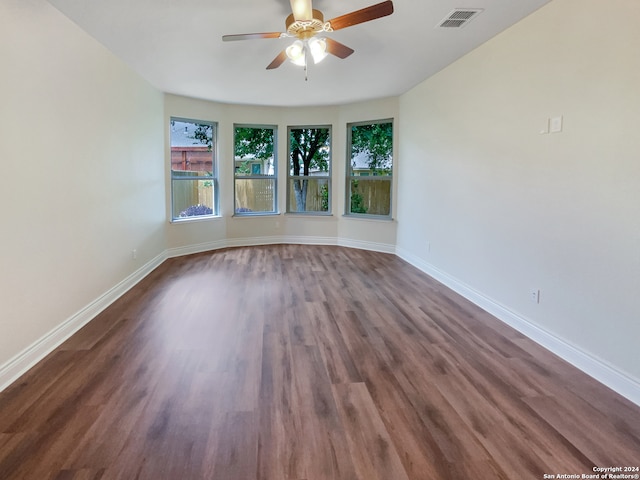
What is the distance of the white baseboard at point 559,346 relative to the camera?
2.12 m

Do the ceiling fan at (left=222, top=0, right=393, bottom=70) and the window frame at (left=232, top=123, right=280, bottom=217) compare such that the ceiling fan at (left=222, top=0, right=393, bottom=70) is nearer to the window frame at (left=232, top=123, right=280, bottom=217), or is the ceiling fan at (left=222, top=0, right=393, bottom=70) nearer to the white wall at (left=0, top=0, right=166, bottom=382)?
the white wall at (left=0, top=0, right=166, bottom=382)

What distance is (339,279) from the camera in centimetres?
455

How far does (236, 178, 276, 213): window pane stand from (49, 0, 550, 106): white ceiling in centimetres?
185

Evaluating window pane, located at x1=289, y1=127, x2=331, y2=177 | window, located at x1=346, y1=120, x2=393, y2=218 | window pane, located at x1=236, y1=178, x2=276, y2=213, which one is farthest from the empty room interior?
window pane, located at x1=236, y1=178, x2=276, y2=213

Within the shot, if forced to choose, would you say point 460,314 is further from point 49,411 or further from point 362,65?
point 49,411

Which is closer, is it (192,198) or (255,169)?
(192,198)

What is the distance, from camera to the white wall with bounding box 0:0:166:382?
2.20m

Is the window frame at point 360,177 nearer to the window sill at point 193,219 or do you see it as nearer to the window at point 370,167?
the window at point 370,167

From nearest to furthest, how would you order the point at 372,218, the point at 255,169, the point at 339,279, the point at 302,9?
the point at 302,9 < the point at 339,279 < the point at 372,218 < the point at 255,169

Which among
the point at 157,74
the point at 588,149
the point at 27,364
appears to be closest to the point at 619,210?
the point at 588,149

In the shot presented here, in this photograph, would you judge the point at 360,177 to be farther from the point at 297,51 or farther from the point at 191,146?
the point at 297,51

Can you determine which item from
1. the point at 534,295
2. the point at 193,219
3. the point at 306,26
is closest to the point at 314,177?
the point at 193,219

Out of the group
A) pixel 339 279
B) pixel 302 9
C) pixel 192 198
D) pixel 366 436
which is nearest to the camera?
pixel 366 436

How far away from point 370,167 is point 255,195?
2.15m
